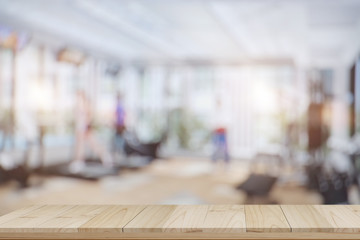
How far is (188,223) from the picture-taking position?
4.34 ft

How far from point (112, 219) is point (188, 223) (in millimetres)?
275

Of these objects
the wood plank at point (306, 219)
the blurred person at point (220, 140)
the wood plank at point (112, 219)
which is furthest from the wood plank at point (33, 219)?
the blurred person at point (220, 140)

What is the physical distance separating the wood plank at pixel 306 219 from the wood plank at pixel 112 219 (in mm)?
558

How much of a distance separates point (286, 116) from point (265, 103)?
777 mm

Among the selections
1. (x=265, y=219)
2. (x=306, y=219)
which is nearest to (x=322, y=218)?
(x=306, y=219)

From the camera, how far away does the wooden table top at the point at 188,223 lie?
1.24 meters

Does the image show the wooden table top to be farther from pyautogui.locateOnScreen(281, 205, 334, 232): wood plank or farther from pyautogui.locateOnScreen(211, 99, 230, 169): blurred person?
pyautogui.locateOnScreen(211, 99, 230, 169): blurred person

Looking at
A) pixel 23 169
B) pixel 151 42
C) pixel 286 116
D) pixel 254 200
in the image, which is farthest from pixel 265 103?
pixel 23 169

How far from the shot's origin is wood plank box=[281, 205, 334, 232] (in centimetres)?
124

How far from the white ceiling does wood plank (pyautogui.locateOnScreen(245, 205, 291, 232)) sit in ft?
13.1

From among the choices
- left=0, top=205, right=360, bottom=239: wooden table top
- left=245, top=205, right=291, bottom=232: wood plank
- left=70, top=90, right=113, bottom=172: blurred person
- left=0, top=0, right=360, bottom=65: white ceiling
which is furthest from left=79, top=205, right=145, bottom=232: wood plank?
left=70, top=90, right=113, bottom=172: blurred person

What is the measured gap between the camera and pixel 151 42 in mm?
8523

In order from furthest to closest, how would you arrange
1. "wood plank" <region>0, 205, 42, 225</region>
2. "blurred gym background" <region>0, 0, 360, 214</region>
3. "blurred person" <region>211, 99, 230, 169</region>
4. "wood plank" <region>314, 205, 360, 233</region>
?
1. "blurred person" <region>211, 99, 230, 169</region>
2. "blurred gym background" <region>0, 0, 360, 214</region>
3. "wood plank" <region>0, 205, 42, 225</region>
4. "wood plank" <region>314, 205, 360, 233</region>

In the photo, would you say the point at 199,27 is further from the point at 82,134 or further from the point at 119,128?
the point at 82,134
